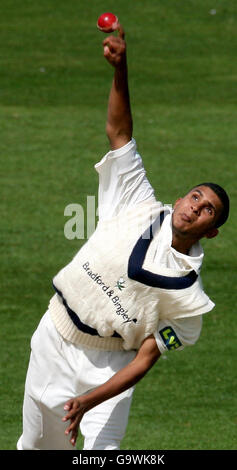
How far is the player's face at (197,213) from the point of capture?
16.7 feet

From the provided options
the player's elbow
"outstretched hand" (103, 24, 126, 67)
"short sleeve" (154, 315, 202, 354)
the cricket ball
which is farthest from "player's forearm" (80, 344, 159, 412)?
the cricket ball

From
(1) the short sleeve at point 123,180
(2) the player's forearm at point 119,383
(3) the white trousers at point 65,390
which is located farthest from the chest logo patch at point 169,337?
(1) the short sleeve at point 123,180

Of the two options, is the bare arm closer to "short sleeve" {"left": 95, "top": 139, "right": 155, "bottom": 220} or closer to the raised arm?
"short sleeve" {"left": 95, "top": 139, "right": 155, "bottom": 220}

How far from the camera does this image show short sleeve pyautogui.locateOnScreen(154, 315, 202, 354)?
516cm

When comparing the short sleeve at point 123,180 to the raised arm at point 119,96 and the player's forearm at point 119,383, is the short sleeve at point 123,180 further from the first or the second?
the player's forearm at point 119,383

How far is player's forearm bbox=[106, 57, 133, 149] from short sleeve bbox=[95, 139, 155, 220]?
53 mm

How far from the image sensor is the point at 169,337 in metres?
5.15

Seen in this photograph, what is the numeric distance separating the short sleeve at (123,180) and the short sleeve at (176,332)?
635 millimetres

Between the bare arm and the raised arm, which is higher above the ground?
the raised arm

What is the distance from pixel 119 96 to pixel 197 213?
2.32 ft

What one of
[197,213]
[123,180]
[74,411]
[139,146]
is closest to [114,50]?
[123,180]

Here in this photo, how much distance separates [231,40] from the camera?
51.8 feet

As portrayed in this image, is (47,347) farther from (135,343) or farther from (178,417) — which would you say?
(178,417)

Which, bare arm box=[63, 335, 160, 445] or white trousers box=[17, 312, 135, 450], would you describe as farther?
white trousers box=[17, 312, 135, 450]
